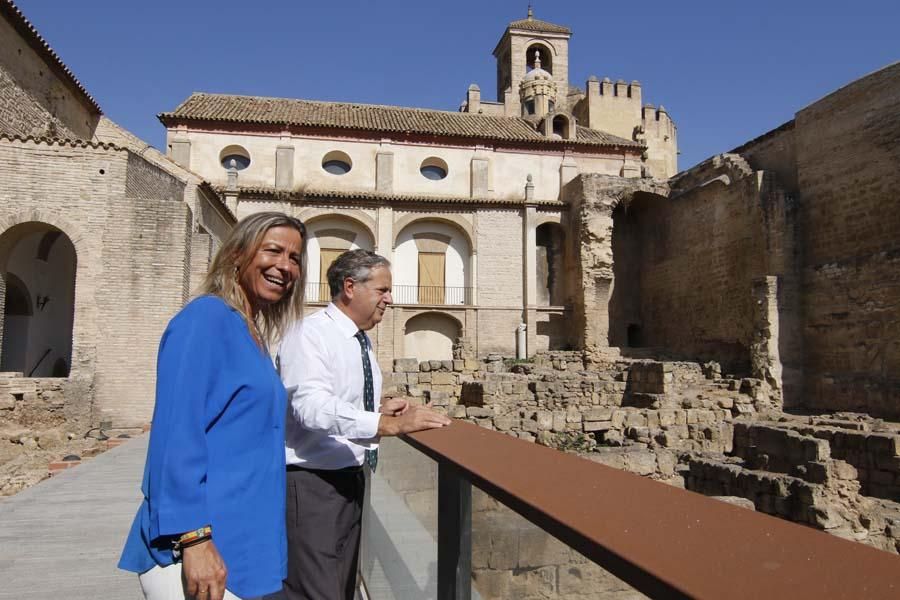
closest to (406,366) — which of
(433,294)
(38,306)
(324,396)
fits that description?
(433,294)

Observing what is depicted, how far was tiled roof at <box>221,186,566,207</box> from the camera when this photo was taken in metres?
25.2

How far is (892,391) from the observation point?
15148 mm

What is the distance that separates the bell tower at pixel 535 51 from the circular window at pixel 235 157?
1575 centimetres

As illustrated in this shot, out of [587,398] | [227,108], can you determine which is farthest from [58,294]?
[587,398]

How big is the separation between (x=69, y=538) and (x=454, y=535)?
367 cm

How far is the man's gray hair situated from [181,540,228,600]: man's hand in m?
1.31

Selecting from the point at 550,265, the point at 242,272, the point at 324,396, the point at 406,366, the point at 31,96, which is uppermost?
the point at 31,96

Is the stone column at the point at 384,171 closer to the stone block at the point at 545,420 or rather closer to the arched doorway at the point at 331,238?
the arched doorway at the point at 331,238

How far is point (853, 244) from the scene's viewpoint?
17.2m

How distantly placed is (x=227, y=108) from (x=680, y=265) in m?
19.7

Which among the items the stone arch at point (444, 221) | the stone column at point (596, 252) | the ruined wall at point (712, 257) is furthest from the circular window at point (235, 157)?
the ruined wall at point (712, 257)

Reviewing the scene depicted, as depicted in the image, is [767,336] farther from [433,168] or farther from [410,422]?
[410,422]

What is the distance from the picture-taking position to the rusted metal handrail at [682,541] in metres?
0.99

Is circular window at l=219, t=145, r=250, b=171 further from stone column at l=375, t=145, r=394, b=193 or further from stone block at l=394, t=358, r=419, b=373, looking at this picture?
stone block at l=394, t=358, r=419, b=373
